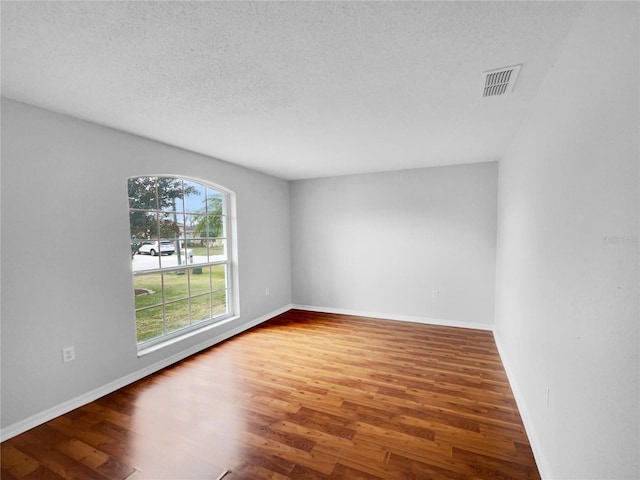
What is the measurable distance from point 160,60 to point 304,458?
2.53 meters

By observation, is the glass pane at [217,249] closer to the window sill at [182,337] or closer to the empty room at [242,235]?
the empty room at [242,235]

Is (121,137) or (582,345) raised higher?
(121,137)

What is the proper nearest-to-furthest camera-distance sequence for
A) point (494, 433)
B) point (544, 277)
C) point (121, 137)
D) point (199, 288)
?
point (544, 277) → point (494, 433) → point (121, 137) → point (199, 288)

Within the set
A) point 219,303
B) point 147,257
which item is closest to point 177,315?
point 219,303

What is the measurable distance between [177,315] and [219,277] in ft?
2.30

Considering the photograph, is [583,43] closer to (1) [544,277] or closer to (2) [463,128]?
(1) [544,277]

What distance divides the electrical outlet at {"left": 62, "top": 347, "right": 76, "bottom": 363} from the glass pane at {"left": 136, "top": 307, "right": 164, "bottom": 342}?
759mm

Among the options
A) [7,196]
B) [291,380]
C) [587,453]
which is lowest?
[291,380]

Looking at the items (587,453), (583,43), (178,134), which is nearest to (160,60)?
(178,134)

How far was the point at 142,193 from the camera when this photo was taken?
9.55 ft

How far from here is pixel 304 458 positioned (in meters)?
1.72

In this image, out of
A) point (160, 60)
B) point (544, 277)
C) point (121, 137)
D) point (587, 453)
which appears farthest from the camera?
point (121, 137)

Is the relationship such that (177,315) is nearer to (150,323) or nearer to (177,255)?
(150,323)

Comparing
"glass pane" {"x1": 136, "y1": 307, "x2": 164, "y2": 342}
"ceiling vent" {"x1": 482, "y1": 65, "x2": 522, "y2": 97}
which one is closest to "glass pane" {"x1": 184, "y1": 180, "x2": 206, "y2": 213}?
Result: "glass pane" {"x1": 136, "y1": 307, "x2": 164, "y2": 342}
